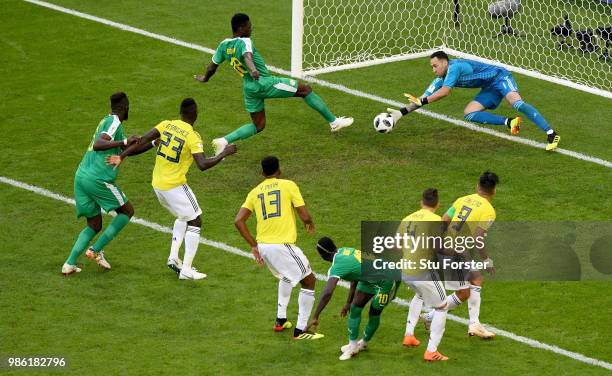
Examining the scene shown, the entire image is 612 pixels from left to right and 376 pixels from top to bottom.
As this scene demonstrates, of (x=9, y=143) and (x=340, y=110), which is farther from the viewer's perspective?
(x=340, y=110)

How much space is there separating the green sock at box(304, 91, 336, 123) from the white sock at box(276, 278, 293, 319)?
5.54 meters

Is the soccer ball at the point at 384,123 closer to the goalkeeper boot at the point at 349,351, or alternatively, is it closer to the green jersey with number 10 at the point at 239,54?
the green jersey with number 10 at the point at 239,54

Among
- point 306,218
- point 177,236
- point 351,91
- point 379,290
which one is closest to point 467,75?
point 351,91

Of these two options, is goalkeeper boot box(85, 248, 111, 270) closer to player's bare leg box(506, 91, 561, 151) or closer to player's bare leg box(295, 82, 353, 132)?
player's bare leg box(295, 82, 353, 132)

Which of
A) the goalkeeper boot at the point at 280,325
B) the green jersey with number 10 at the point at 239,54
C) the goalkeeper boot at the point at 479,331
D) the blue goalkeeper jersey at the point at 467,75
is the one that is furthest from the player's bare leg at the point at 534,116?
the goalkeeper boot at the point at 280,325

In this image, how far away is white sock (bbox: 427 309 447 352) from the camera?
13227 mm

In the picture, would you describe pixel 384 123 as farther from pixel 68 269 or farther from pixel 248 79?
pixel 68 269

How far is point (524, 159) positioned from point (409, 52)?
4.99 meters

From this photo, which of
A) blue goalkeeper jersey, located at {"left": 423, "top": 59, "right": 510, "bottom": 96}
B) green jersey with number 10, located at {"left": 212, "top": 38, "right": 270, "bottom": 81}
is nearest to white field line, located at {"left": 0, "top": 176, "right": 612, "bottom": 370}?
green jersey with number 10, located at {"left": 212, "top": 38, "right": 270, "bottom": 81}

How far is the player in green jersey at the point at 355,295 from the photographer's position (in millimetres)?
13273

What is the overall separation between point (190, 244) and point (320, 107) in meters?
4.57

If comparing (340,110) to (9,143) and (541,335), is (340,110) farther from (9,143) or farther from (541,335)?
(541,335)

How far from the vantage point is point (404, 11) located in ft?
79.6

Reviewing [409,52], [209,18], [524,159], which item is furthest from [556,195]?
[209,18]
